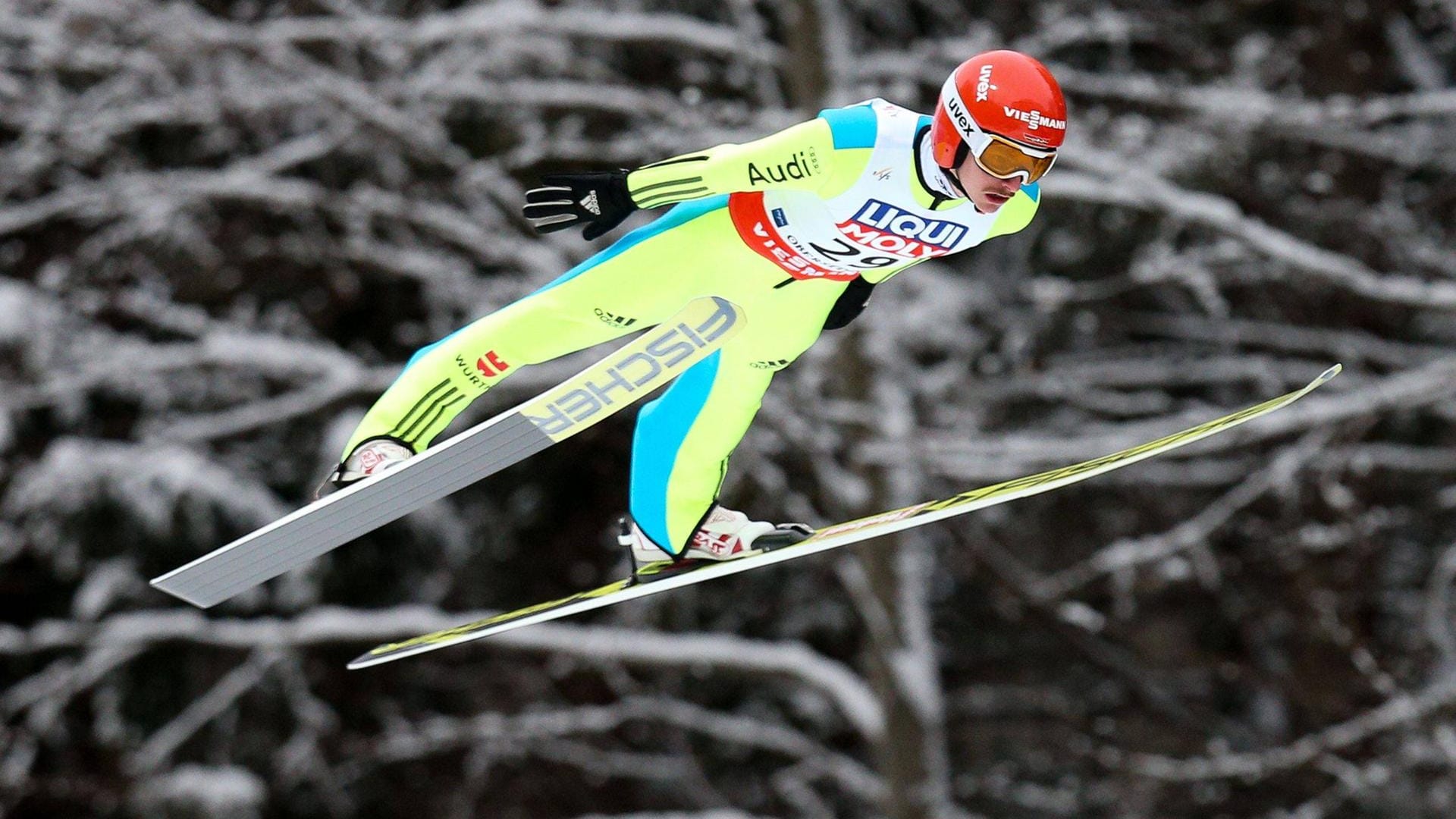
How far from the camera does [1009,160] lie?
325cm

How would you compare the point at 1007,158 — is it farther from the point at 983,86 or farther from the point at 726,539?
the point at 726,539

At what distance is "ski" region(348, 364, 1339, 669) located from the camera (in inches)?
158

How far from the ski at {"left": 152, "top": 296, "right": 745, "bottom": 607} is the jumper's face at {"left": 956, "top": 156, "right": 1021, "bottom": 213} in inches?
27.3

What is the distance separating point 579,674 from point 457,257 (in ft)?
13.4

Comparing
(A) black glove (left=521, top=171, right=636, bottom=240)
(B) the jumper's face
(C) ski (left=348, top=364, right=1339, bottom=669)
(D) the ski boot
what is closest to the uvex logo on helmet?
(B) the jumper's face

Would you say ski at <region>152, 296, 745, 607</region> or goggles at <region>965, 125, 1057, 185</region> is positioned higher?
goggles at <region>965, 125, 1057, 185</region>

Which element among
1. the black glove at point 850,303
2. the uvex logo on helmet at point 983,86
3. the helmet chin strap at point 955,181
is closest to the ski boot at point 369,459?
the black glove at point 850,303

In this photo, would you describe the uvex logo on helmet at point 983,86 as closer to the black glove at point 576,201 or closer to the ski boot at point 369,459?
the black glove at point 576,201

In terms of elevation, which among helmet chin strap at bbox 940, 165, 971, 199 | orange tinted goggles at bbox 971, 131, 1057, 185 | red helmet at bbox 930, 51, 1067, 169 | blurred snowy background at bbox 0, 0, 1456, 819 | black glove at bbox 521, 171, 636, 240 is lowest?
blurred snowy background at bbox 0, 0, 1456, 819

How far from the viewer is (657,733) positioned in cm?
1273

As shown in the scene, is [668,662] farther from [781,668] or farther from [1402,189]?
[1402,189]

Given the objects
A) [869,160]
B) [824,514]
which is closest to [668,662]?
[824,514]

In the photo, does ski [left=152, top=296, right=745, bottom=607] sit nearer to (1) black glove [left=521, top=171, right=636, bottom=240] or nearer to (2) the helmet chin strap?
(1) black glove [left=521, top=171, right=636, bottom=240]

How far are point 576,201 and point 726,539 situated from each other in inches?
45.2
